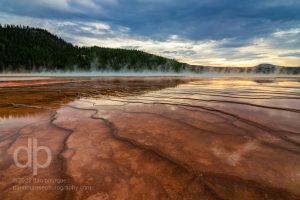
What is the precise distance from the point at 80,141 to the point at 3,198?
1088 mm

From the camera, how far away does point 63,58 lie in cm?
8681

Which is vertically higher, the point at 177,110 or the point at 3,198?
the point at 177,110

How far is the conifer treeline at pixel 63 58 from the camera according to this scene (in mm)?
77562

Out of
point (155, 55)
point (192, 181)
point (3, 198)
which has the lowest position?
point (3, 198)

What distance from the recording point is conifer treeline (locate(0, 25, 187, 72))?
77.6 meters

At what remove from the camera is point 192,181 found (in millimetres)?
1615

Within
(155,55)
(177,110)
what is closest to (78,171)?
(177,110)

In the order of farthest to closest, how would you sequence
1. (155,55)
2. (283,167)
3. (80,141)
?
(155,55)
(80,141)
(283,167)

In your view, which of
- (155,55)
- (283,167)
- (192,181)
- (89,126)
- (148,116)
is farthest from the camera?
(155,55)

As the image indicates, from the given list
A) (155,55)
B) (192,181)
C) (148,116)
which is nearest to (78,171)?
(192,181)

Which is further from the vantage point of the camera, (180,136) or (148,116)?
(148,116)

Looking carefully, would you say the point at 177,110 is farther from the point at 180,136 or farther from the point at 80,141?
the point at 80,141

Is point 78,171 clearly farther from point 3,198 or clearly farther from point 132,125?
point 132,125

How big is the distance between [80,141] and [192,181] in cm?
152
